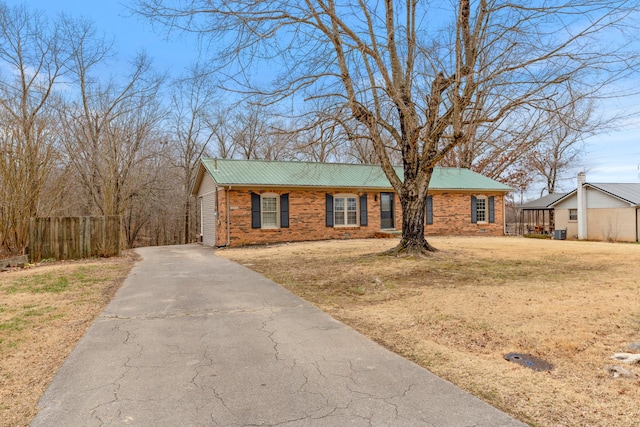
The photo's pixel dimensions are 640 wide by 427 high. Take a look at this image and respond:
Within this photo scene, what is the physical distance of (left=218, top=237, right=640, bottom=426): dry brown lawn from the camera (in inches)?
120

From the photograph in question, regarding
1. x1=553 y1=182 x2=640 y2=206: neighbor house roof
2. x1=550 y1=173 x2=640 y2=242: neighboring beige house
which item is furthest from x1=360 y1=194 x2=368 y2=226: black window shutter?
x1=553 y1=182 x2=640 y2=206: neighbor house roof

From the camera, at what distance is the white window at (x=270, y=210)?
1823 centimetres

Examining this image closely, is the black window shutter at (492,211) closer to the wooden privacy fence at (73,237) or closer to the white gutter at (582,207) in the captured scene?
the white gutter at (582,207)

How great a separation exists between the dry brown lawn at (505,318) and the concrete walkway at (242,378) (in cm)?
37

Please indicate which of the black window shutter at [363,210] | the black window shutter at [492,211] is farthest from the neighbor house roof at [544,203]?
the black window shutter at [363,210]

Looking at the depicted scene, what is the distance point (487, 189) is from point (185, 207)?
19548 mm

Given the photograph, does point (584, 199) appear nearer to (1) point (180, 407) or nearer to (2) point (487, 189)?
(2) point (487, 189)

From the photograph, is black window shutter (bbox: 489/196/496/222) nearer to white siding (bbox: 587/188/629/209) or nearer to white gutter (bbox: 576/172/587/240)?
white gutter (bbox: 576/172/587/240)

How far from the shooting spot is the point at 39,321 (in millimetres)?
5426

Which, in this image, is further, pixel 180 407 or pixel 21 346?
pixel 21 346

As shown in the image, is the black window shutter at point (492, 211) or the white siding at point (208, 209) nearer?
the white siding at point (208, 209)

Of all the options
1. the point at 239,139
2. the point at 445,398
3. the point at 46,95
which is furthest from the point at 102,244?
the point at 239,139

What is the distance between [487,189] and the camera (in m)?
22.8

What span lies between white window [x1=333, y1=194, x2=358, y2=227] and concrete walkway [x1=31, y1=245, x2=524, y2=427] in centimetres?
1411
